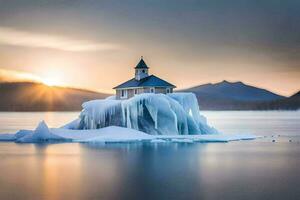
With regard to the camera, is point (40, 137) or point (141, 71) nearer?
point (40, 137)

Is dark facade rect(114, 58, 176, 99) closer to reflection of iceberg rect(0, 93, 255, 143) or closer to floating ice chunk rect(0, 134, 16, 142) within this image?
reflection of iceberg rect(0, 93, 255, 143)

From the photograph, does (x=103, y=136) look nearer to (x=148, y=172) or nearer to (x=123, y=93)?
(x=123, y=93)

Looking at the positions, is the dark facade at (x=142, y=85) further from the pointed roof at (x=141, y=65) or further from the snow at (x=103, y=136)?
the snow at (x=103, y=136)

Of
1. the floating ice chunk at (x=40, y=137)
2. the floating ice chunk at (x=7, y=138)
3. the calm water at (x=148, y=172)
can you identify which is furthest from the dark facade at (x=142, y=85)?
the floating ice chunk at (x=7, y=138)

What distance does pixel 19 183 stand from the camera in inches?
1137

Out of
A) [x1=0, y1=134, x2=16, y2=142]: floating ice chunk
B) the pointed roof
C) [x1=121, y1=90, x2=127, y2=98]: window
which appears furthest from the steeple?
[x1=0, y1=134, x2=16, y2=142]: floating ice chunk

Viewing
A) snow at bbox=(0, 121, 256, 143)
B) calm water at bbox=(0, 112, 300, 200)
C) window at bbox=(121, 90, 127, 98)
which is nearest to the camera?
calm water at bbox=(0, 112, 300, 200)

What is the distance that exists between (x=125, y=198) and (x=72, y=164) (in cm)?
1360

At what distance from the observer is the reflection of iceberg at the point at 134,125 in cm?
5444

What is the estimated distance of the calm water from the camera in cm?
2583

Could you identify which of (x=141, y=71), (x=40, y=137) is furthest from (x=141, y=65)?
(x=40, y=137)

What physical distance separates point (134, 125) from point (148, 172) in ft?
77.7

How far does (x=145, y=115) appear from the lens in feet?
186

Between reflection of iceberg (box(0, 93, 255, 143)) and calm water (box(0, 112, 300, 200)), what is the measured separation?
3889 millimetres
